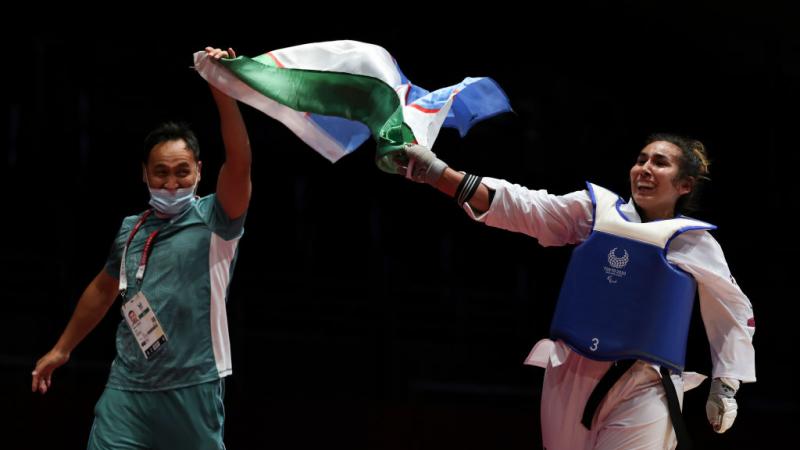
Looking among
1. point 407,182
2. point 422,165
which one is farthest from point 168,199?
point 407,182

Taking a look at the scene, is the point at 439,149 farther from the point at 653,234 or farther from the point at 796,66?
the point at 653,234

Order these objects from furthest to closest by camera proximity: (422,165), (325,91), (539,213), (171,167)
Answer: (325,91) → (171,167) → (539,213) → (422,165)

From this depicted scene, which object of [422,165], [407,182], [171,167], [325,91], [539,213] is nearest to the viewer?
[422,165]

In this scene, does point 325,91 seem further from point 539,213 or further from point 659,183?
point 659,183

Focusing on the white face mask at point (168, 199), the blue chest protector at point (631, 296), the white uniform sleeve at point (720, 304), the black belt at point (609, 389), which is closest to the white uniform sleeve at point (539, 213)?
the blue chest protector at point (631, 296)

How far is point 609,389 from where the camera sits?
2.49 meters

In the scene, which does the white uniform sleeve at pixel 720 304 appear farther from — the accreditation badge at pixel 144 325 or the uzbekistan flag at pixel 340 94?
the accreditation badge at pixel 144 325

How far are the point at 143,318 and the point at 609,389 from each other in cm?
129

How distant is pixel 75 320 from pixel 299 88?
39.3 inches

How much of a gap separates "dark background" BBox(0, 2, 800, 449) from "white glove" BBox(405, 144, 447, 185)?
2594 mm

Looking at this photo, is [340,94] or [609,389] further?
[340,94]

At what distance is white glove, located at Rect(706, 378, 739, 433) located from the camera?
103 inches

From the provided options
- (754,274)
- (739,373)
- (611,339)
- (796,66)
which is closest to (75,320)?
(611,339)

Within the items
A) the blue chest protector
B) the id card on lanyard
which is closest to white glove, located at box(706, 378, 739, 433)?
the blue chest protector
